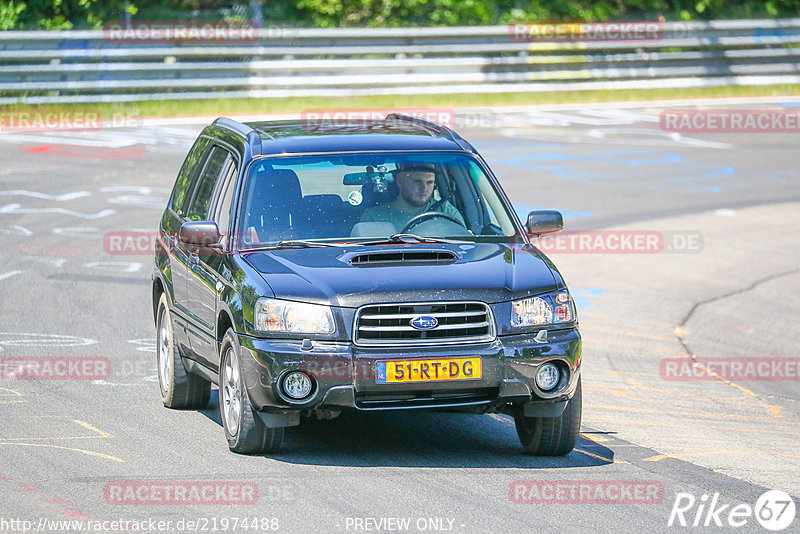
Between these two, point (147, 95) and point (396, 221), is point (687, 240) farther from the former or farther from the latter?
point (147, 95)

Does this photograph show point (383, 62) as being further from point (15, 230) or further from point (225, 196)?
point (225, 196)

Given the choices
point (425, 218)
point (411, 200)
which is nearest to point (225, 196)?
point (411, 200)

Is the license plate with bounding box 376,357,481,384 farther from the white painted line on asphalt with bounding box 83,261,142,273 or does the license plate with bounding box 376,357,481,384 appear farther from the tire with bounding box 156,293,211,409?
the white painted line on asphalt with bounding box 83,261,142,273

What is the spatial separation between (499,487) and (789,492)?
151cm

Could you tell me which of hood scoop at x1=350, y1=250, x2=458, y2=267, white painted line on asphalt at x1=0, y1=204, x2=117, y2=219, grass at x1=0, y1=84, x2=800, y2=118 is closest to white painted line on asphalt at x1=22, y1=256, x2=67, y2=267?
white painted line on asphalt at x1=0, y1=204, x2=117, y2=219

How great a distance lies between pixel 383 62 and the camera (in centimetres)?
2517

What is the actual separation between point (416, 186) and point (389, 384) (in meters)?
1.76

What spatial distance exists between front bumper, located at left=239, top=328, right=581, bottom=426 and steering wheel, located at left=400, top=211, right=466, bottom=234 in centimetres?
Answer: 128

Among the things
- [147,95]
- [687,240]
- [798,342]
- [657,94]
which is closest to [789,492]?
[798,342]

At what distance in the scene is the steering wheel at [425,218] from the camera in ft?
26.2

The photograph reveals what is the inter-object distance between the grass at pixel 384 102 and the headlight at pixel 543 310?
17.0 m

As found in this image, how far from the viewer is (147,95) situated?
23719mm

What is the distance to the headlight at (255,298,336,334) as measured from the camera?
22.5ft

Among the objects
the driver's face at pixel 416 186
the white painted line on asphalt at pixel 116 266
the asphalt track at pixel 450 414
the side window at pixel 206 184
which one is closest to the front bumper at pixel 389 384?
the asphalt track at pixel 450 414
